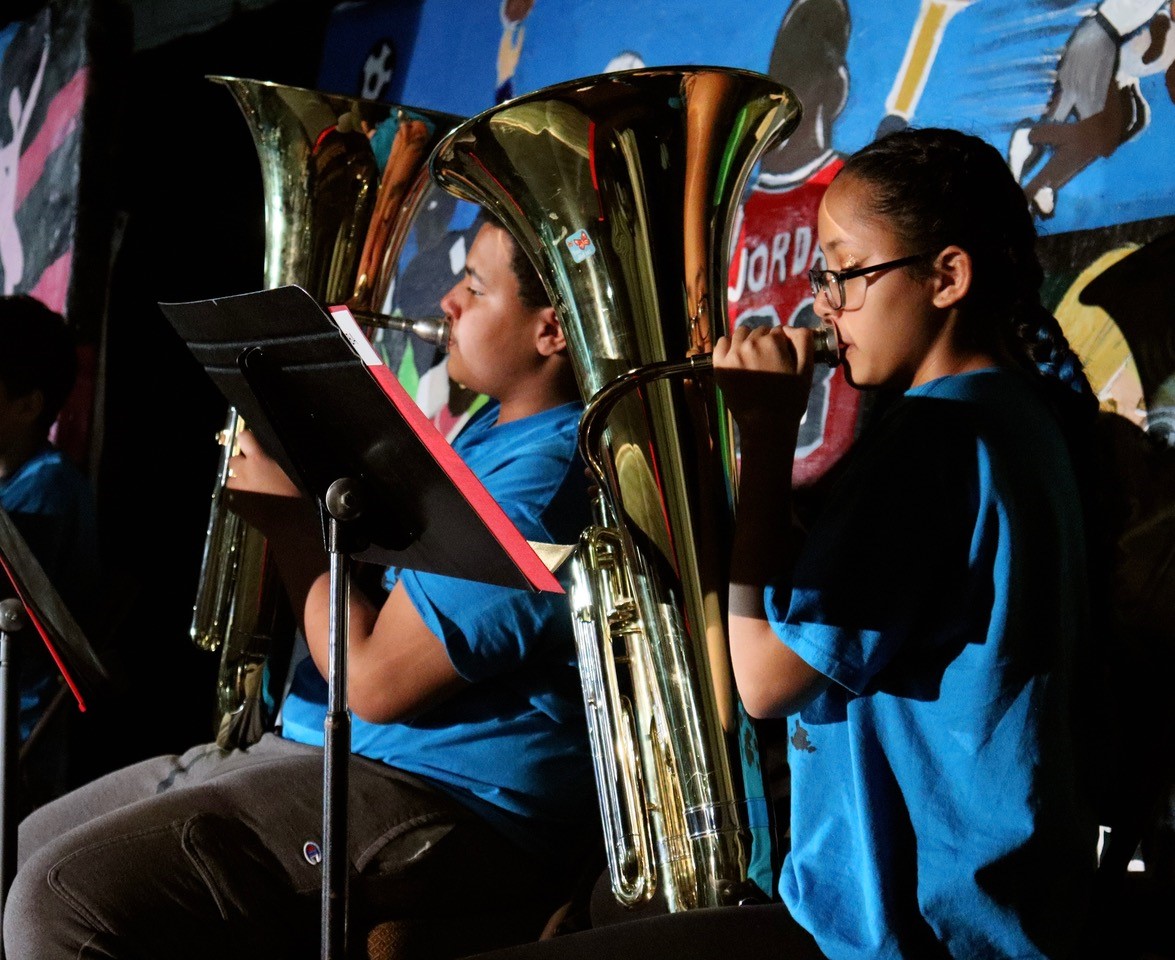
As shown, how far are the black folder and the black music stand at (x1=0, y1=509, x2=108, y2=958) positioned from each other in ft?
1.59

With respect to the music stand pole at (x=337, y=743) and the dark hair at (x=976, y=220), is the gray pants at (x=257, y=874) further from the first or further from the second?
the dark hair at (x=976, y=220)

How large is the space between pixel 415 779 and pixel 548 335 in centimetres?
66

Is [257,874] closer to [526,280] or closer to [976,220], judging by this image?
[526,280]

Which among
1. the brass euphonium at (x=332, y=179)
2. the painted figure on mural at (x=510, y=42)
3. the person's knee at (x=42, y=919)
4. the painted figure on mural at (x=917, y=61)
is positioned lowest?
the person's knee at (x=42, y=919)

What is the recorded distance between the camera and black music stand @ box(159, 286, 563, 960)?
1175mm

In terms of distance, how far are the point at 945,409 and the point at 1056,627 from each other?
0.22 metres

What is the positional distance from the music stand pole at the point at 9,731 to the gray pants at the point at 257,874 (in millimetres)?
86

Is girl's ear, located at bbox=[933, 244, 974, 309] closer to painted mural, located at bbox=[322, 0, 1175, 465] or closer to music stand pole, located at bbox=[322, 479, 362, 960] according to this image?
painted mural, located at bbox=[322, 0, 1175, 465]

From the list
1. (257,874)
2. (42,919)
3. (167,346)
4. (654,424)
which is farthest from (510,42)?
(42,919)

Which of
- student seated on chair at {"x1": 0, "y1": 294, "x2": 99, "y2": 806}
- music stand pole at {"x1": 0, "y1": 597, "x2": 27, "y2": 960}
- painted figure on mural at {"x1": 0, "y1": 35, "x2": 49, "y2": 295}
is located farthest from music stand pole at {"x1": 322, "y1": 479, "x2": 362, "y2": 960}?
painted figure on mural at {"x1": 0, "y1": 35, "x2": 49, "y2": 295}

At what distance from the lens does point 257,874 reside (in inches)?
61.8

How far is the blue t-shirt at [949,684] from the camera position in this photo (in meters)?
1.11

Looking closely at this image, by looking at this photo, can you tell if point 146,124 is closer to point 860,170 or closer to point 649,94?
point 649,94

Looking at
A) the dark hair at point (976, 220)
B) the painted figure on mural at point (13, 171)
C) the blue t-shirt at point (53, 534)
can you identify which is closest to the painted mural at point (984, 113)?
the dark hair at point (976, 220)
